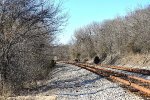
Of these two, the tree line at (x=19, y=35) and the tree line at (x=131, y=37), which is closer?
the tree line at (x=19, y=35)

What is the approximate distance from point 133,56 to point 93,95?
3295cm

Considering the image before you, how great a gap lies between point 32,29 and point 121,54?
113 feet

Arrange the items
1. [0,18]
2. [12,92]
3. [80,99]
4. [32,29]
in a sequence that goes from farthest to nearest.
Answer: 1. [32,29]
2. [0,18]
3. [12,92]
4. [80,99]

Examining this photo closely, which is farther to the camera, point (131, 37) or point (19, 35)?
point (131, 37)

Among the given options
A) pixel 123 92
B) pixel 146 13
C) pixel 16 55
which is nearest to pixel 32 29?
pixel 16 55

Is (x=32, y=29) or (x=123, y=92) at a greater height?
(x=32, y=29)

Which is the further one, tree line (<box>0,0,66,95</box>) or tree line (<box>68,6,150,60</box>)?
tree line (<box>68,6,150,60</box>)

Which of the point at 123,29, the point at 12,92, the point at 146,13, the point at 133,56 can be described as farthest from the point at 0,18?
the point at 123,29

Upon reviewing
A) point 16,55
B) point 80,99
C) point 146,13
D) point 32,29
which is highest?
point 146,13

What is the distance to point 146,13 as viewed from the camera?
171 ft

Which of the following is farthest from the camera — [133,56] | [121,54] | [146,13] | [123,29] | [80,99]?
[123,29]

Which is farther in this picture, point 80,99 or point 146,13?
point 146,13

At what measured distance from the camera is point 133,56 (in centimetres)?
4831

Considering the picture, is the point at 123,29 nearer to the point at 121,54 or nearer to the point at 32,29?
the point at 121,54
